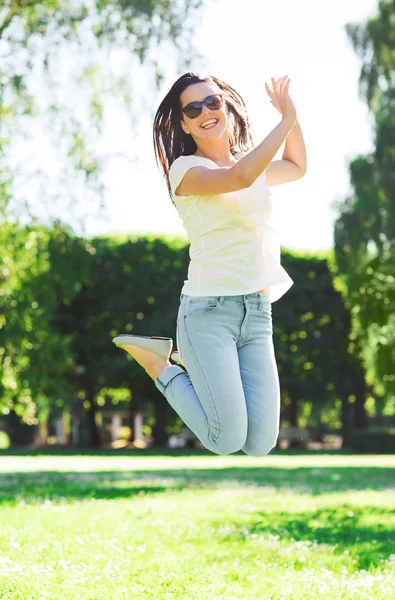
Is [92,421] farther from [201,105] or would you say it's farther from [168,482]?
[201,105]

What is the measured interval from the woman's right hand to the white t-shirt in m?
0.54

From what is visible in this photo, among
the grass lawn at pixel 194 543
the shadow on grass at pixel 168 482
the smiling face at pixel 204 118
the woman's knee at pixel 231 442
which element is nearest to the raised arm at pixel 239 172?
the smiling face at pixel 204 118

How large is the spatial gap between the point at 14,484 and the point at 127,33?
8844 millimetres

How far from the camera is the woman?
5328 millimetres

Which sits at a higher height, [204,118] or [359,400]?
[204,118]

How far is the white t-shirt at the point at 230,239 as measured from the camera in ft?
17.6

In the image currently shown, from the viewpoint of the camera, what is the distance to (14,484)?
56.1 ft

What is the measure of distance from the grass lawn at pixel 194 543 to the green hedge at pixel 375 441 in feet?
73.5

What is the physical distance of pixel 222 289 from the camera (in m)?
5.38

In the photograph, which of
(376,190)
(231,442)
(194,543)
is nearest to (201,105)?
(231,442)

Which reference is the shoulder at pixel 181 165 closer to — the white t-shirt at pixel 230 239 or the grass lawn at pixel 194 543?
the white t-shirt at pixel 230 239

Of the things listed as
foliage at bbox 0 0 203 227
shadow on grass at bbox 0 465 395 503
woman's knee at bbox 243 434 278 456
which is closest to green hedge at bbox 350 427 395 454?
shadow on grass at bbox 0 465 395 503

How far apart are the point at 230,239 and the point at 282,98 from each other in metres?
0.87

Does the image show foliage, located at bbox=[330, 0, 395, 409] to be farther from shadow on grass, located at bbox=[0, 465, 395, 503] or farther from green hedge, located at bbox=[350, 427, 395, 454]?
green hedge, located at bbox=[350, 427, 395, 454]
